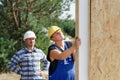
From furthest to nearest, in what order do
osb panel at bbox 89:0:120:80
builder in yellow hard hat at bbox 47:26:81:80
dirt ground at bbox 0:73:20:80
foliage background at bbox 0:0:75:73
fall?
dirt ground at bbox 0:73:20:80, foliage background at bbox 0:0:75:73, builder in yellow hard hat at bbox 47:26:81:80, osb panel at bbox 89:0:120:80

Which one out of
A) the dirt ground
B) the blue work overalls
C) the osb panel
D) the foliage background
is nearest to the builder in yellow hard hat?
the blue work overalls

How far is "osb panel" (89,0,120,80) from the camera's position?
295 centimetres

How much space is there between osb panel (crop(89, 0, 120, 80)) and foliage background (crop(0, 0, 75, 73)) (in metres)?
6.15

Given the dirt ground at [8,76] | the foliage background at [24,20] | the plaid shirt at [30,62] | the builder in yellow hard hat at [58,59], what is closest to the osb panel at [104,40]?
the builder in yellow hard hat at [58,59]

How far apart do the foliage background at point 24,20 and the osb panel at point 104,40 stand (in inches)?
242

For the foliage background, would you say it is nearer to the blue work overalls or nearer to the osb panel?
the blue work overalls

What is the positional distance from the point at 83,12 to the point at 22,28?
20.5 ft

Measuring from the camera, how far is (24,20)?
30.5 ft

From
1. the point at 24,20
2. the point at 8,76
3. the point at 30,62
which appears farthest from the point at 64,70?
the point at 8,76

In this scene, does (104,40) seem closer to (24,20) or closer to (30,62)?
(30,62)

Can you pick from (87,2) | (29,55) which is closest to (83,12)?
(87,2)

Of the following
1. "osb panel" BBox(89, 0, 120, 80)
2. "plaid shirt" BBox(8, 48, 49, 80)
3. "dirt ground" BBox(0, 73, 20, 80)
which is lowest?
"dirt ground" BBox(0, 73, 20, 80)

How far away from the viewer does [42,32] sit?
9391 millimetres

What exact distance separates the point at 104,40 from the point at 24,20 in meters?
6.43
